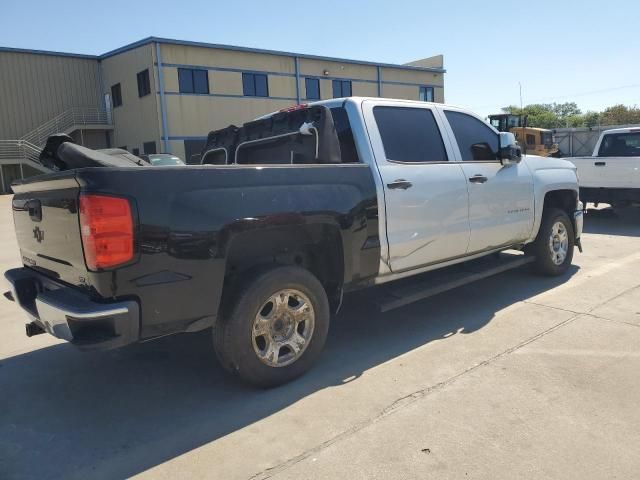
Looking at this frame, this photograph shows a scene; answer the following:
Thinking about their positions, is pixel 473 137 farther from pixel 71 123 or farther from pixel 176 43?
pixel 71 123

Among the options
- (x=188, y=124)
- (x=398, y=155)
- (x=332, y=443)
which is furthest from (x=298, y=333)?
(x=188, y=124)

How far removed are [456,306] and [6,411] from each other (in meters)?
4.05

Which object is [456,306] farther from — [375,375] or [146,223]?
[146,223]

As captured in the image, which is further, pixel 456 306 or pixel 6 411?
pixel 456 306

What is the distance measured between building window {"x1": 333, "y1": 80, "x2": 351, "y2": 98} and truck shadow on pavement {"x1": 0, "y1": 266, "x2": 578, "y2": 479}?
92.6 feet

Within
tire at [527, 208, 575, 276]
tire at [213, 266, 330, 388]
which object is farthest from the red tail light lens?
tire at [527, 208, 575, 276]

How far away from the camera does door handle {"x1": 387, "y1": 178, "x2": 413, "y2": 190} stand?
4.15 m

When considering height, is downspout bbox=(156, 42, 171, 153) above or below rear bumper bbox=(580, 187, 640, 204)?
above

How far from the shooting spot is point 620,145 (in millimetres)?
11023

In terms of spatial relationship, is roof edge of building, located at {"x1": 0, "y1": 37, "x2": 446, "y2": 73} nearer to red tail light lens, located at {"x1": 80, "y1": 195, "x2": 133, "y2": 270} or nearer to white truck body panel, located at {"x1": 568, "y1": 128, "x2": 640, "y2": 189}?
white truck body panel, located at {"x1": 568, "y1": 128, "x2": 640, "y2": 189}

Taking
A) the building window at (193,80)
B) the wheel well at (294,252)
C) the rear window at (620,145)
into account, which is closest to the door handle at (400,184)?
the wheel well at (294,252)

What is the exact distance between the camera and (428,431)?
299 centimetres

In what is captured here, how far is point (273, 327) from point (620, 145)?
10373mm

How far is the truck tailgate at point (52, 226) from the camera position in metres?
2.96
